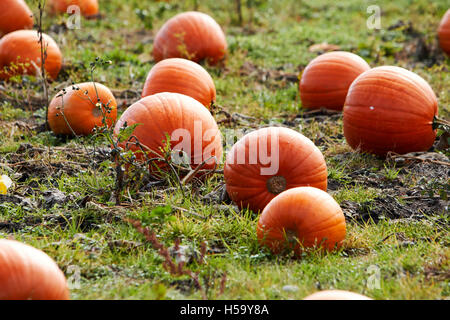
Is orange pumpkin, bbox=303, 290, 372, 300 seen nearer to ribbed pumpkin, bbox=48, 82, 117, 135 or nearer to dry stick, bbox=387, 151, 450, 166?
dry stick, bbox=387, 151, 450, 166

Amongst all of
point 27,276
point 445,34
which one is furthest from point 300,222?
point 445,34

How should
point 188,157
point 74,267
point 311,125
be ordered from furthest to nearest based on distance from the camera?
1. point 311,125
2. point 188,157
3. point 74,267

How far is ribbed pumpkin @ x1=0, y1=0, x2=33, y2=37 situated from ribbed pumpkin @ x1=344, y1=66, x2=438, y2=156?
17.7 ft

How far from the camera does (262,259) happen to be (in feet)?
11.4

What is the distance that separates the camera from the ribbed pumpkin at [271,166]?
392 cm

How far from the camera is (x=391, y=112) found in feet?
16.1

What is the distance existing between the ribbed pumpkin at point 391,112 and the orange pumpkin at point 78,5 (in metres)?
6.05

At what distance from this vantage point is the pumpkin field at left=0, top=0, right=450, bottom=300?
314 centimetres

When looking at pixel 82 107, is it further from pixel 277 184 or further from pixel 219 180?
pixel 277 184

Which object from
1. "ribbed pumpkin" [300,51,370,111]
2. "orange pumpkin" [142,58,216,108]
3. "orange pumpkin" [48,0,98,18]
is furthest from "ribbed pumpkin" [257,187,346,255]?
"orange pumpkin" [48,0,98,18]

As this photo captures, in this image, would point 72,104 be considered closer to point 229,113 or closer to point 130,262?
point 229,113

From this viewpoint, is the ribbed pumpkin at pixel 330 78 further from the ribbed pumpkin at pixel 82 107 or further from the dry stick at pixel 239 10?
the dry stick at pixel 239 10

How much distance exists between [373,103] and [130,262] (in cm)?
264
